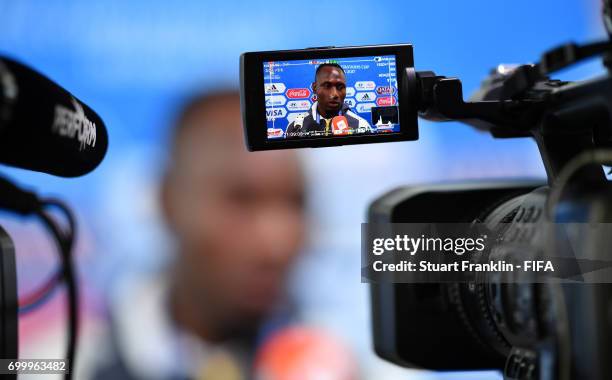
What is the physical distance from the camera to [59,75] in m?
1.37

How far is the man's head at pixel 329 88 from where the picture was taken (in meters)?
0.71

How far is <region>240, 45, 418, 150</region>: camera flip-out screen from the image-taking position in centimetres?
69

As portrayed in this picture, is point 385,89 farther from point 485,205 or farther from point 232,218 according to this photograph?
point 232,218

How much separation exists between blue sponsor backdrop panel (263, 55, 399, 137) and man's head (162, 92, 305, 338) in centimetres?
73

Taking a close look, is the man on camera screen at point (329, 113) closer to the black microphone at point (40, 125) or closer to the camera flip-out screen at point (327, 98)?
the camera flip-out screen at point (327, 98)

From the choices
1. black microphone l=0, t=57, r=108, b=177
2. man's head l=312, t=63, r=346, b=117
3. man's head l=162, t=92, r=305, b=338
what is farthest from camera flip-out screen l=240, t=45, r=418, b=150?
man's head l=162, t=92, r=305, b=338

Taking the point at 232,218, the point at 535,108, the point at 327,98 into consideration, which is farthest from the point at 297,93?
the point at 232,218

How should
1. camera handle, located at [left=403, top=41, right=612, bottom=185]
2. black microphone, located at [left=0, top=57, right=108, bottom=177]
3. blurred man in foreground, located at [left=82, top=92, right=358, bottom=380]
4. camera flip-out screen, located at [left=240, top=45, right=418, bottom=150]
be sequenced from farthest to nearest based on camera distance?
blurred man in foreground, located at [left=82, top=92, right=358, bottom=380] < camera flip-out screen, located at [left=240, top=45, right=418, bottom=150] < camera handle, located at [left=403, top=41, right=612, bottom=185] < black microphone, located at [left=0, top=57, right=108, bottom=177]

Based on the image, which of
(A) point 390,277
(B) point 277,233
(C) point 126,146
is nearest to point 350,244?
(B) point 277,233

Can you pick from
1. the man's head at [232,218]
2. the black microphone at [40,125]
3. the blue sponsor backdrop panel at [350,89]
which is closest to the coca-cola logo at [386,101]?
the blue sponsor backdrop panel at [350,89]

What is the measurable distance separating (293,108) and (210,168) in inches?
30.1

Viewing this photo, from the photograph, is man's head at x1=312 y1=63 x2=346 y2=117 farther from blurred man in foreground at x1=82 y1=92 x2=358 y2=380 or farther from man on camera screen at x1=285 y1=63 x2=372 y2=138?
blurred man in foreground at x1=82 y1=92 x2=358 y2=380

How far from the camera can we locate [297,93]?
709 millimetres

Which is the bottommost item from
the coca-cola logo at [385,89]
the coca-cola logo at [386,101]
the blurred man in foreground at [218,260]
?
the blurred man in foreground at [218,260]
